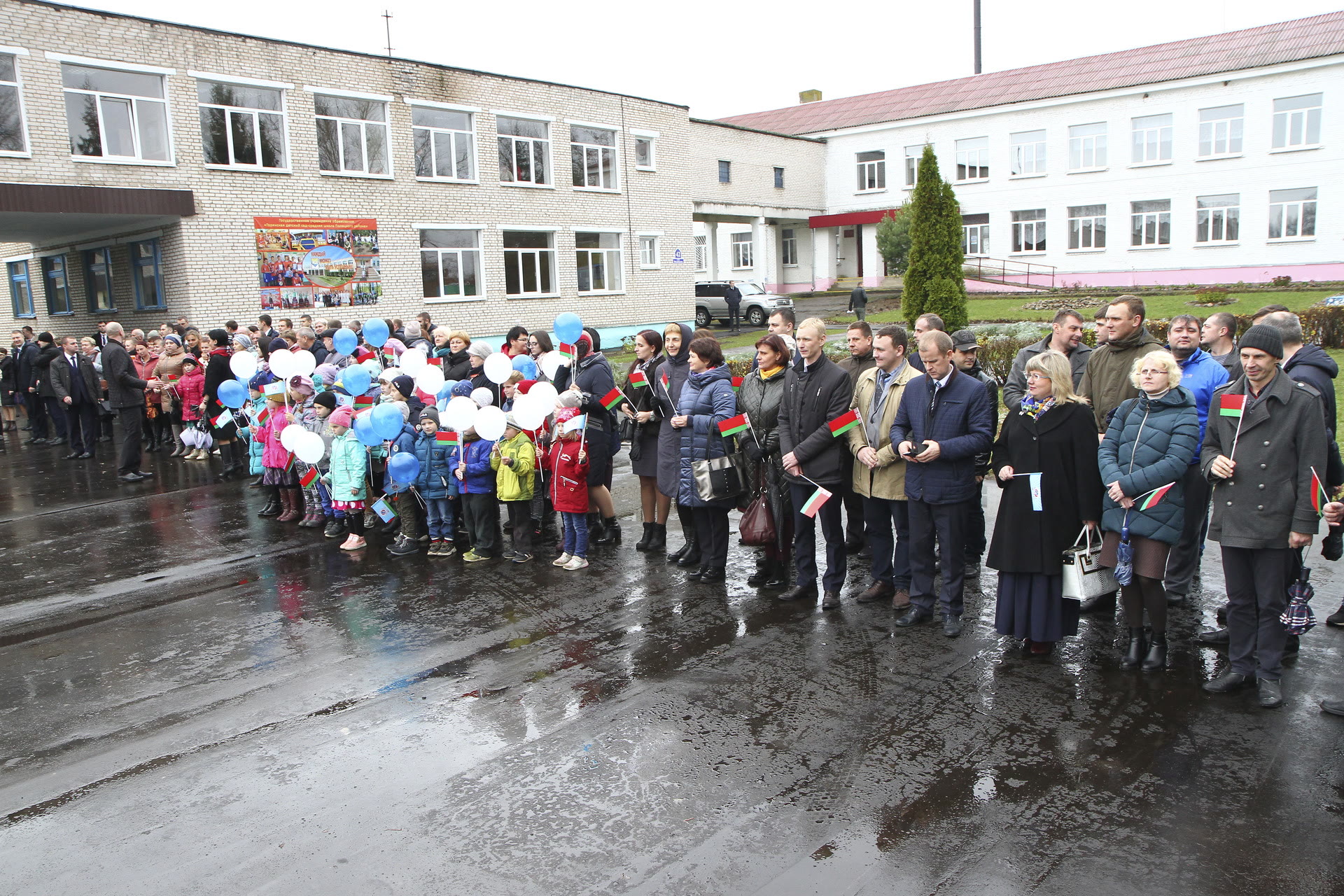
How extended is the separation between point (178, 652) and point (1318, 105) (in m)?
41.9

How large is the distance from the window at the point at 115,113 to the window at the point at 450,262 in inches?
275

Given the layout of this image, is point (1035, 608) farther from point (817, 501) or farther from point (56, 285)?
point (56, 285)

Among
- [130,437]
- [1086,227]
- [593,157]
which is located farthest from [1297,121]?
[130,437]

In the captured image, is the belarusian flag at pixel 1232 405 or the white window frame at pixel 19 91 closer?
the belarusian flag at pixel 1232 405

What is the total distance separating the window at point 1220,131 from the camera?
36.7 meters

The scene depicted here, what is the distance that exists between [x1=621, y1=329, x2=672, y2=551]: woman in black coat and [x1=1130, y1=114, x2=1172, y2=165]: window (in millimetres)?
38083

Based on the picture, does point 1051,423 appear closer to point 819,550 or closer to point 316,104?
point 819,550

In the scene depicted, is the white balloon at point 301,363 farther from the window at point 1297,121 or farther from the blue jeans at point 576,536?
the window at point 1297,121

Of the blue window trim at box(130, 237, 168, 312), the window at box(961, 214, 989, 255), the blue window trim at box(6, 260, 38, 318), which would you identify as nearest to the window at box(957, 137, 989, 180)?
the window at box(961, 214, 989, 255)

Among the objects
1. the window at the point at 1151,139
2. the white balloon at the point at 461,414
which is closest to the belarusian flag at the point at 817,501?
the white balloon at the point at 461,414

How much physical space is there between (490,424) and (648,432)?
4.41ft

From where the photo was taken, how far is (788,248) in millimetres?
50156

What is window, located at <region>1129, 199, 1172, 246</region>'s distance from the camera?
38875 millimetres

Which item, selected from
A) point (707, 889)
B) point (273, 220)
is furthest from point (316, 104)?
point (707, 889)
